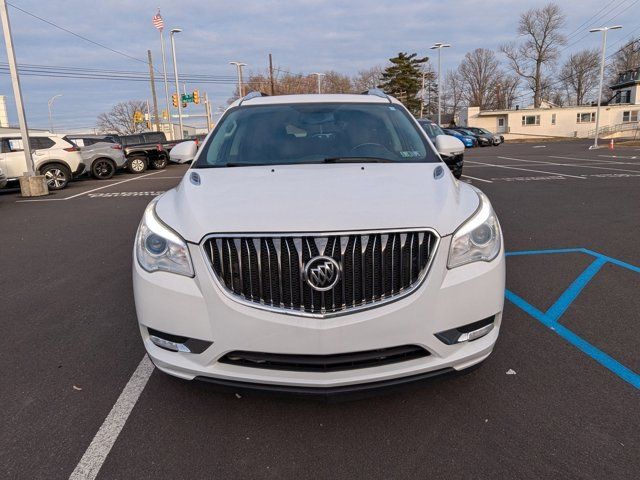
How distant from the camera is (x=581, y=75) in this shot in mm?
86625

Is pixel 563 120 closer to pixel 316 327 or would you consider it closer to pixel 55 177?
pixel 55 177

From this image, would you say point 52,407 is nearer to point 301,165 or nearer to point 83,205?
point 301,165

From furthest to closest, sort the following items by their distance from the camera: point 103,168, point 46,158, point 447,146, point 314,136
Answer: point 103,168 < point 46,158 < point 447,146 < point 314,136

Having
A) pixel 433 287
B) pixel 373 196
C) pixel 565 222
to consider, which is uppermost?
pixel 373 196

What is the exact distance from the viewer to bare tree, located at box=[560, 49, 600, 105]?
85.4 meters

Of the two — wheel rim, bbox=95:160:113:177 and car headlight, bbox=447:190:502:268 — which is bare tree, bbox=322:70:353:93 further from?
car headlight, bbox=447:190:502:268

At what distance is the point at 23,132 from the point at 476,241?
14947 mm

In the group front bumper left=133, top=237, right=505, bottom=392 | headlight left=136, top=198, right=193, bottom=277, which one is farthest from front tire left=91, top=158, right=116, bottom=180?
front bumper left=133, top=237, right=505, bottom=392

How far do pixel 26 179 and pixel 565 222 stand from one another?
13.8 m

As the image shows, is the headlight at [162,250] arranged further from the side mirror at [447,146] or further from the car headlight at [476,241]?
the side mirror at [447,146]

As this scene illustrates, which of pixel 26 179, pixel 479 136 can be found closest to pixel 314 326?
pixel 26 179

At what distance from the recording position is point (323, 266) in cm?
230

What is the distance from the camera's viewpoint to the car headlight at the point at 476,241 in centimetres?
246

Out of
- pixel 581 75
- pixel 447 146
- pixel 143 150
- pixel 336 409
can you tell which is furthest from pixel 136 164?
pixel 581 75
